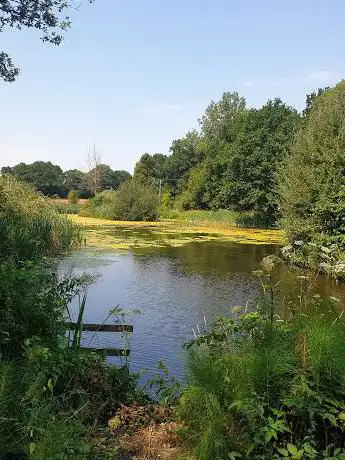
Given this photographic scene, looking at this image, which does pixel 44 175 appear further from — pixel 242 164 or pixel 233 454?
pixel 233 454

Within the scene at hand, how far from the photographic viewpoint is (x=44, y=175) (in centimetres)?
8469

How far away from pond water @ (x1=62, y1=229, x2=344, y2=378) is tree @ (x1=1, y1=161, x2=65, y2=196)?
2211 inches

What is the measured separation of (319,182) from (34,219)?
1091 cm

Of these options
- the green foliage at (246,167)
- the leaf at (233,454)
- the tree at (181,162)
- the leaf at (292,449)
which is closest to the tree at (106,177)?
the tree at (181,162)

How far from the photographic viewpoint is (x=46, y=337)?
4.52 meters

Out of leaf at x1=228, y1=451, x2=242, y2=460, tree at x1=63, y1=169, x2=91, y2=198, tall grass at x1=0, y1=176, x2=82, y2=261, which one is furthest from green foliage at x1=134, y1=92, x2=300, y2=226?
leaf at x1=228, y1=451, x2=242, y2=460

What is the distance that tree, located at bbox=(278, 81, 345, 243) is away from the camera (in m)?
18.2

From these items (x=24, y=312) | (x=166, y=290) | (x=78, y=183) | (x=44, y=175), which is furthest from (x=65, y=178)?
(x=24, y=312)

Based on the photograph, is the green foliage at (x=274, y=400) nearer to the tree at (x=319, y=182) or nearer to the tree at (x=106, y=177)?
the tree at (x=319, y=182)

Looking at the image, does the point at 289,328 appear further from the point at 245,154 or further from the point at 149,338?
the point at 245,154

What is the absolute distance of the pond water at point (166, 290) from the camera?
8062 mm

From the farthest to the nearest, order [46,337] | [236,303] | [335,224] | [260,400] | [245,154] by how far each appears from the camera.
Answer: [245,154] < [335,224] < [236,303] < [46,337] < [260,400]

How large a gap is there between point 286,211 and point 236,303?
32.9ft

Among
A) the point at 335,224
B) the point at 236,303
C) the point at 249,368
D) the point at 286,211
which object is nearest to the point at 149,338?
the point at 236,303
